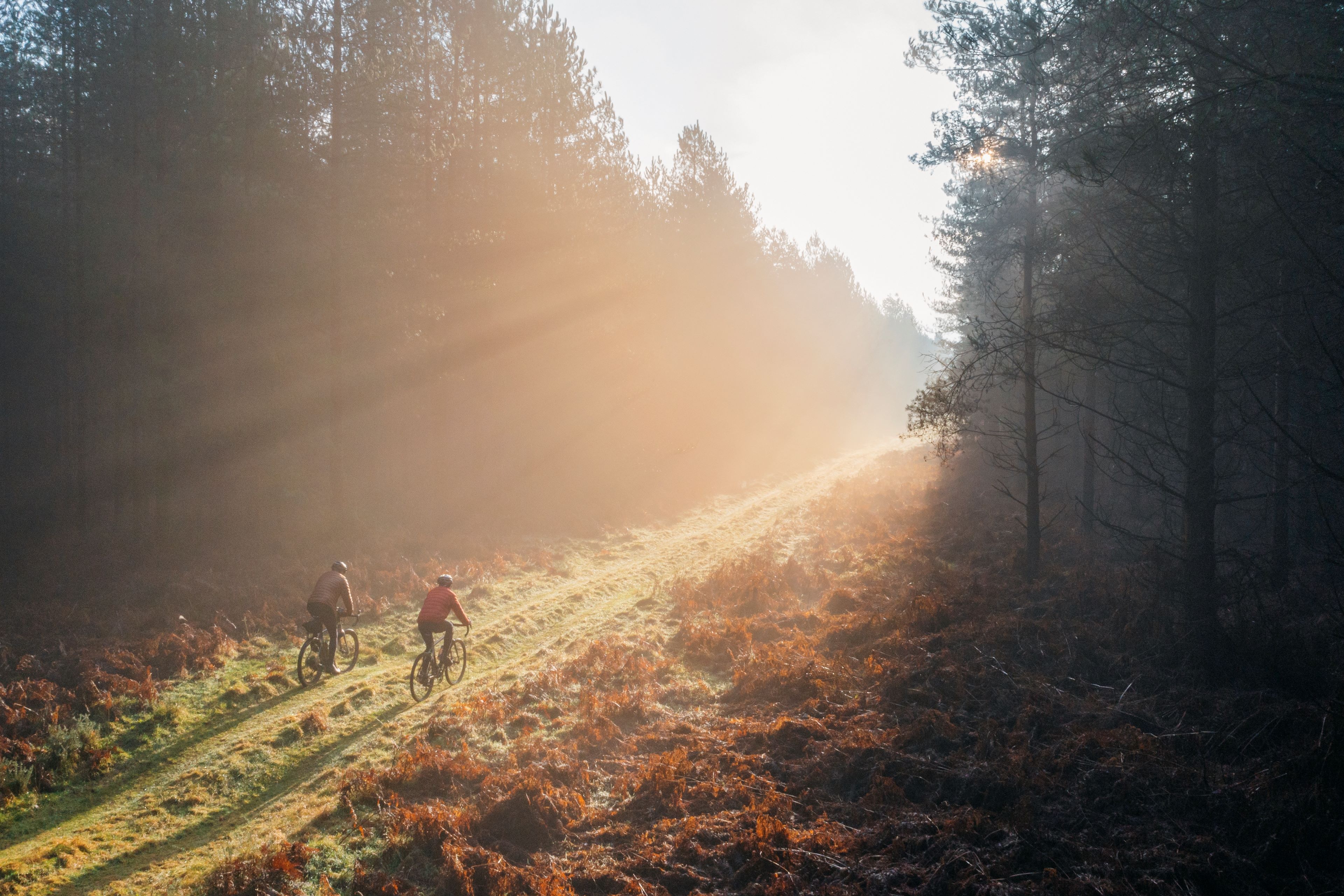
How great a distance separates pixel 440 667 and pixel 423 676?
46 centimetres

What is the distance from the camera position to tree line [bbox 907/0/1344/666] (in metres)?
7.36

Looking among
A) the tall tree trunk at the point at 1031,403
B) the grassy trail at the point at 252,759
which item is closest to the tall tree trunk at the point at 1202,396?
the tall tree trunk at the point at 1031,403

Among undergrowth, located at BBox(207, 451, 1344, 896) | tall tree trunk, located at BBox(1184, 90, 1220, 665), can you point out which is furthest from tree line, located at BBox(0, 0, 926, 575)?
tall tree trunk, located at BBox(1184, 90, 1220, 665)

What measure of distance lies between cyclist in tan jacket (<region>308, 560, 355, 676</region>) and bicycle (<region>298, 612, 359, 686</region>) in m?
0.07

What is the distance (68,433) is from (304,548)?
9.48 meters

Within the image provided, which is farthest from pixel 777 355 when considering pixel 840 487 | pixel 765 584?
pixel 765 584

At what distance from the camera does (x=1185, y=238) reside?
10461mm

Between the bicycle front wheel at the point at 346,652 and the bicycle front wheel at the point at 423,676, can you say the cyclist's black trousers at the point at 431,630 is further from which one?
the bicycle front wheel at the point at 346,652

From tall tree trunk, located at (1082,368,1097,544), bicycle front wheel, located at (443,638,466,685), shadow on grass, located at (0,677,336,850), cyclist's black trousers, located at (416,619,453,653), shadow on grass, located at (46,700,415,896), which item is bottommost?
shadow on grass, located at (46,700,415,896)

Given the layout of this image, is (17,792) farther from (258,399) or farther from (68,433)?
(68,433)

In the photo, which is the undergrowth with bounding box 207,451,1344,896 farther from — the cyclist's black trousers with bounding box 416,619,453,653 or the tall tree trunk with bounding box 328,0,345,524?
the tall tree trunk with bounding box 328,0,345,524

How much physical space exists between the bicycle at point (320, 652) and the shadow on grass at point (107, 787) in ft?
4.33

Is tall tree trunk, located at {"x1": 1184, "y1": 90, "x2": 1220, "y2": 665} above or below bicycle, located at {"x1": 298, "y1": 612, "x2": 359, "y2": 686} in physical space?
above

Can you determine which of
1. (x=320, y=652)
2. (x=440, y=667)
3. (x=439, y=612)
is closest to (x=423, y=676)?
(x=440, y=667)
